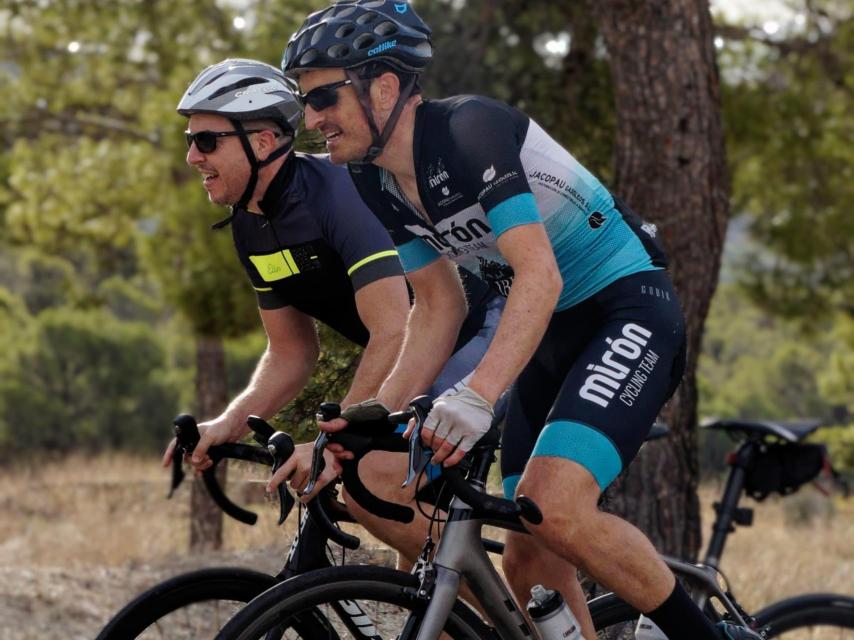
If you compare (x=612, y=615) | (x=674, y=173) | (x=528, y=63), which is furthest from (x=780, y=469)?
(x=528, y=63)

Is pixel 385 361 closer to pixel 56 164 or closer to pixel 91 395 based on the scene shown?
pixel 56 164

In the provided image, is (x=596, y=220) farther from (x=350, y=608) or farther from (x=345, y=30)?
(x=350, y=608)

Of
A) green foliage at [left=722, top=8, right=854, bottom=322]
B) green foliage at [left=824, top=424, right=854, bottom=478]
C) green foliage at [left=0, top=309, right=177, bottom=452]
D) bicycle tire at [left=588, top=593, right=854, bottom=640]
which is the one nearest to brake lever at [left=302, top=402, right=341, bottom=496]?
bicycle tire at [left=588, top=593, right=854, bottom=640]

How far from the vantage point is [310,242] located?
4.14 m

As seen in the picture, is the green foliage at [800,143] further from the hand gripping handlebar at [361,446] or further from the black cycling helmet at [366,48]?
the hand gripping handlebar at [361,446]

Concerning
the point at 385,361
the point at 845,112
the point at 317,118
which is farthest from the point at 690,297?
the point at 845,112

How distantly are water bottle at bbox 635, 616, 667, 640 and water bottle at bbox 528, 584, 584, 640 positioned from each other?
1.27 feet

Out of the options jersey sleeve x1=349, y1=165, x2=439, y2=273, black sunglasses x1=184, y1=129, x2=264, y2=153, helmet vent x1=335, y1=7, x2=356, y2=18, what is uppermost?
helmet vent x1=335, y1=7, x2=356, y2=18

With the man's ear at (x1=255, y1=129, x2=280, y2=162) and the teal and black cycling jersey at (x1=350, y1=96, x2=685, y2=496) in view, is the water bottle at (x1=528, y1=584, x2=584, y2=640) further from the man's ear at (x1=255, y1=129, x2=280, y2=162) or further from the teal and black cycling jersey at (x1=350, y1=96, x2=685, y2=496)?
the man's ear at (x1=255, y1=129, x2=280, y2=162)

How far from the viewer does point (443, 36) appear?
1248 cm

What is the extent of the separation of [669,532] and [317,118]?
4.13 meters

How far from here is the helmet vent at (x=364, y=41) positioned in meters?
3.45

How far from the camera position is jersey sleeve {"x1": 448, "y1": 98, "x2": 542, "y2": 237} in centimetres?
324

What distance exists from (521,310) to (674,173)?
13.6 feet
